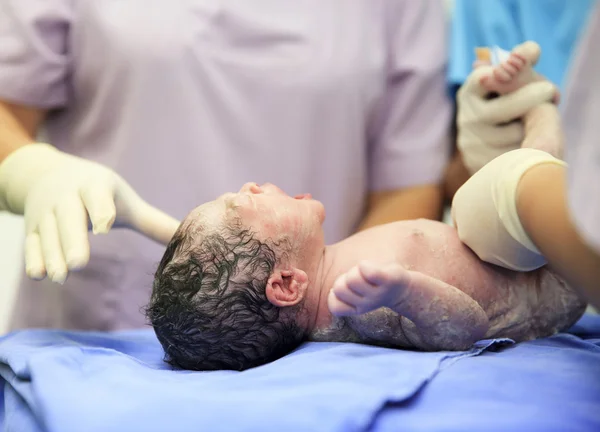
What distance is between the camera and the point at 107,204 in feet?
2.82

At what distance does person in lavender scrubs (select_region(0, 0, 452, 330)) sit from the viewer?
1.13m

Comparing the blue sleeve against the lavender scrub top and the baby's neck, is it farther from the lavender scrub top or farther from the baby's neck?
the lavender scrub top

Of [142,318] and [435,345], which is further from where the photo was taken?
[142,318]

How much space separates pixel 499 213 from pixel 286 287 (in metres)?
0.28

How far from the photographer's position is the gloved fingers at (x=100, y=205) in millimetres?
838

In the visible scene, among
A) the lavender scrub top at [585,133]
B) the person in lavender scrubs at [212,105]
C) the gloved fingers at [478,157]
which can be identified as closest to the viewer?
the lavender scrub top at [585,133]

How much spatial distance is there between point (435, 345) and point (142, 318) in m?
0.61

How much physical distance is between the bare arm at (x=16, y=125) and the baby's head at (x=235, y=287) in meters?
0.38

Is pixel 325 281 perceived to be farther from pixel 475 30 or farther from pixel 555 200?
pixel 475 30

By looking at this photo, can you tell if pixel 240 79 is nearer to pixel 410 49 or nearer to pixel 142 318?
pixel 410 49

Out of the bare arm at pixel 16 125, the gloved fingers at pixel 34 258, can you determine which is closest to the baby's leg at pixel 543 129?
the gloved fingers at pixel 34 258

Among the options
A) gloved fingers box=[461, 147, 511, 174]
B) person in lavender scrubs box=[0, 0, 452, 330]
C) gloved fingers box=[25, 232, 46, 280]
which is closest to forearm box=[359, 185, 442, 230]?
person in lavender scrubs box=[0, 0, 452, 330]

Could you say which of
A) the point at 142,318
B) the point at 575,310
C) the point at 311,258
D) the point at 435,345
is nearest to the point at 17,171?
the point at 142,318

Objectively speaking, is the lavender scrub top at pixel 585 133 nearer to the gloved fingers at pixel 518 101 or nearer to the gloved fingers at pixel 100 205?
the gloved fingers at pixel 518 101
